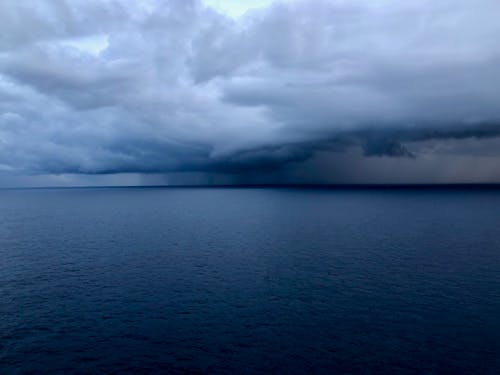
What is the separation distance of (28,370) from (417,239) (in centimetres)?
11765

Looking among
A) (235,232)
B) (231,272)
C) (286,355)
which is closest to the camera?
(286,355)

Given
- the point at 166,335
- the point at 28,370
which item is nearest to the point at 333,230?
the point at 166,335

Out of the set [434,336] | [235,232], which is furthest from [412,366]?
[235,232]

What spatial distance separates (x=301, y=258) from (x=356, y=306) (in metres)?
35.4

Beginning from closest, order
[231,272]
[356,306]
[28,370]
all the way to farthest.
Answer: [28,370]
[356,306]
[231,272]

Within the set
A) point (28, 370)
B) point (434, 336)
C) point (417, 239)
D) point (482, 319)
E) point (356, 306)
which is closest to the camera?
point (28, 370)

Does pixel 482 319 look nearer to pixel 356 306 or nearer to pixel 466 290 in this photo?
pixel 466 290

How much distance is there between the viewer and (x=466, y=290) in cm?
6644

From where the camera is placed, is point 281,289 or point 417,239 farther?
point 417,239

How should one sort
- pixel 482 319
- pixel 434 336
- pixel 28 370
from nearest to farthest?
1. pixel 28 370
2. pixel 434 336
3. pixel 482 319

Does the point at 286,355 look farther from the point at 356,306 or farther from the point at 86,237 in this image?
the point at 86,237

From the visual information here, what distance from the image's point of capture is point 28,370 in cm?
4200

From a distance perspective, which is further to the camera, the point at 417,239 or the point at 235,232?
the point at 235,232

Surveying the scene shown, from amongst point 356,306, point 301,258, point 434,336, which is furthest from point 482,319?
point 301,258
